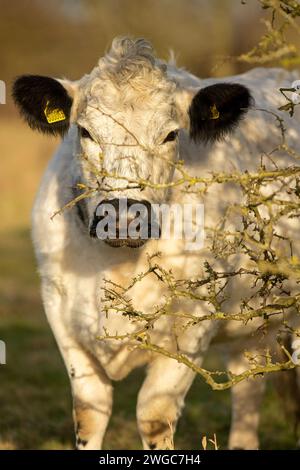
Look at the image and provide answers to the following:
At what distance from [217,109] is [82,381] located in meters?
1.95

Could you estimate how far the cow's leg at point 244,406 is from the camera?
7.20 metres

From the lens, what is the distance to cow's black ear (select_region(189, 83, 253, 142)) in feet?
17.6

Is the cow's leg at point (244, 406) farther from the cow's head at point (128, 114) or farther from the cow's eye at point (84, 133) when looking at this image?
the cow's eye at point (84, 133)

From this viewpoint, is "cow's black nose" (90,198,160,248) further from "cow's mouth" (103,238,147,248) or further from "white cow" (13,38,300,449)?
"white cow" (13,38,300,449)

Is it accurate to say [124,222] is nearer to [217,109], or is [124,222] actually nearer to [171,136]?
[171,136]

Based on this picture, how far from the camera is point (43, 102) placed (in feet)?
18.0

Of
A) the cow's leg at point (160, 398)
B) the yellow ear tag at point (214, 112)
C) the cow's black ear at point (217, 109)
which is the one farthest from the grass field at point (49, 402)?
the yellow ear tag at point (214, 112)

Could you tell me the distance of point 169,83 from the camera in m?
5.39

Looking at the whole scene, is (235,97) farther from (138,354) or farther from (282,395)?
(282,395)

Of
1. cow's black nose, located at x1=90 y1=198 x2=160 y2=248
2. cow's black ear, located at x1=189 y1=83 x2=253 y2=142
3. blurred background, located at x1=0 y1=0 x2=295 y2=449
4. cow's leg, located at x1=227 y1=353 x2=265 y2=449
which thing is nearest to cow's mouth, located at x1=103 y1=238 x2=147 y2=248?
cow's black nose, located at x1=90 y1=198 x2=160 y2=248

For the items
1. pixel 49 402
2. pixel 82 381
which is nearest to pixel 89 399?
pixel 82 381

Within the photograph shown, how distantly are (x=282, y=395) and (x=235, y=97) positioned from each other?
3.29m

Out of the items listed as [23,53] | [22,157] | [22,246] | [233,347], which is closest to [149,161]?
[233,347]

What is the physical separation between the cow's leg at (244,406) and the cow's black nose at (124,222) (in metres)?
2.78
